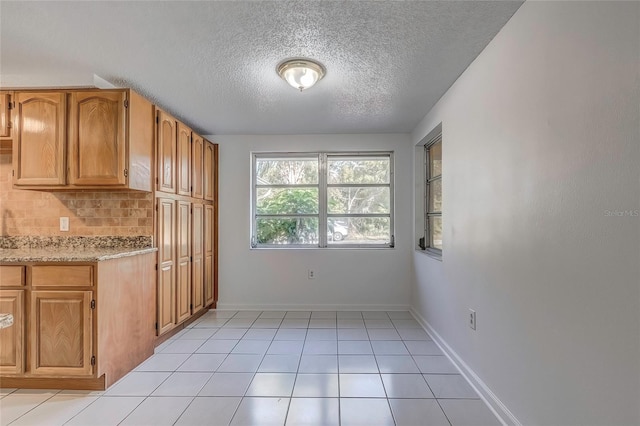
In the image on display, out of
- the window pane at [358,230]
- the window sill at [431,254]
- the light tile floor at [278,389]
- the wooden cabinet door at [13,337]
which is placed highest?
the window pane at [358,230]

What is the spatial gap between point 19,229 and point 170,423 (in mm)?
2288

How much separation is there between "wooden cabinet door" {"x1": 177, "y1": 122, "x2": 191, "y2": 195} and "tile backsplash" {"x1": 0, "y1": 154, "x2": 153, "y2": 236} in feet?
1.58

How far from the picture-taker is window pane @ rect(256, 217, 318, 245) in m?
4.04

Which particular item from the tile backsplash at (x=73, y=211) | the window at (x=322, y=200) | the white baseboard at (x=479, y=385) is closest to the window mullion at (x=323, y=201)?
the window at (x=322, y=200)

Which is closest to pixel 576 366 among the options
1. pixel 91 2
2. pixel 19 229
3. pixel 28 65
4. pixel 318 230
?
pixel 91 2

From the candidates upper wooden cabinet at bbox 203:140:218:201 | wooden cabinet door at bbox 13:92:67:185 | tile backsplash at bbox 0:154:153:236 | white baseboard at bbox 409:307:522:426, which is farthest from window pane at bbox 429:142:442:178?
wooden cabinet door at bbox 13:92:67:185

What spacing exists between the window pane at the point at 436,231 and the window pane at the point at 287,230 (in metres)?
1.43

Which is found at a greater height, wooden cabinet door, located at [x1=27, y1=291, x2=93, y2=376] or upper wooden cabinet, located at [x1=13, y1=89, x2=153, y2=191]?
upper wooden cabinet, located at [x1=13, y1=89, x2=153, y2=191]

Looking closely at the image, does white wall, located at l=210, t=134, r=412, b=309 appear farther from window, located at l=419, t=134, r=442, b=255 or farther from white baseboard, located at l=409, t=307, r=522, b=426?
white baseboard, located at l=409, t=307, r=522, b=426

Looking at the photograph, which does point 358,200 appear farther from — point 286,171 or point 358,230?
point 286,171

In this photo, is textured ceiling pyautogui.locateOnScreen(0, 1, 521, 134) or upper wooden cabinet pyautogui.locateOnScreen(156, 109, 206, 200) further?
upper wooden cabinet pyautogui.locateOnScreen(156, 109, 206, 200)

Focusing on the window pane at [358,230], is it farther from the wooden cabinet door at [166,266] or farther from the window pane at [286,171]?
the wooden cabinet door at [166,266]

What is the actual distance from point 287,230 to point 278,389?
7.29ft

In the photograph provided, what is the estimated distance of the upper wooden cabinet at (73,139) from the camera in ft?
7.81
